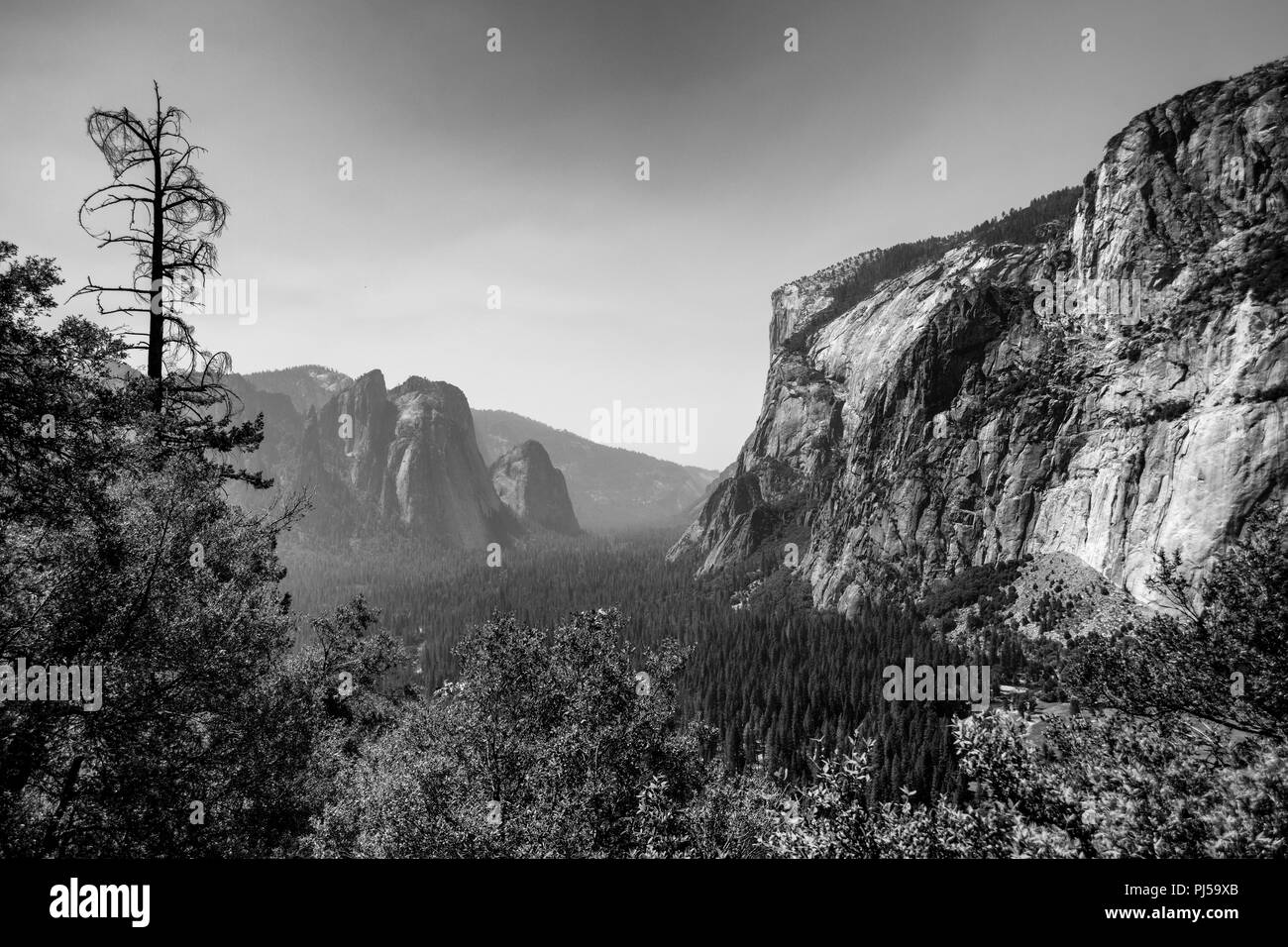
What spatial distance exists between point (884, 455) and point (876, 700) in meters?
96.8

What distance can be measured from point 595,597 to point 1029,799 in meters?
156

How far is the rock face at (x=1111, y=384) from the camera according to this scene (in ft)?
315

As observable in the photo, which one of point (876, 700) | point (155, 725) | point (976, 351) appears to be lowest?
point (876, 700)

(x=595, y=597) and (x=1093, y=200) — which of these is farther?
(x=595, y=597)

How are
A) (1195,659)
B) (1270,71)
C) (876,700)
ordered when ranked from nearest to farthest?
(1195,659) < (876,700) < (1270,71)

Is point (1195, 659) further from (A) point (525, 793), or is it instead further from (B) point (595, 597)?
(B) point (595, 597)

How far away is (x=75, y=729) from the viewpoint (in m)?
9.04

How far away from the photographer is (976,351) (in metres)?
153

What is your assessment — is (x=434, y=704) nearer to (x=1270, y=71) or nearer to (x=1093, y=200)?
(x=1093, y=200)

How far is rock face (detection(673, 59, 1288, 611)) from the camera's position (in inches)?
3777

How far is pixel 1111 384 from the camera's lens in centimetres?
11800
